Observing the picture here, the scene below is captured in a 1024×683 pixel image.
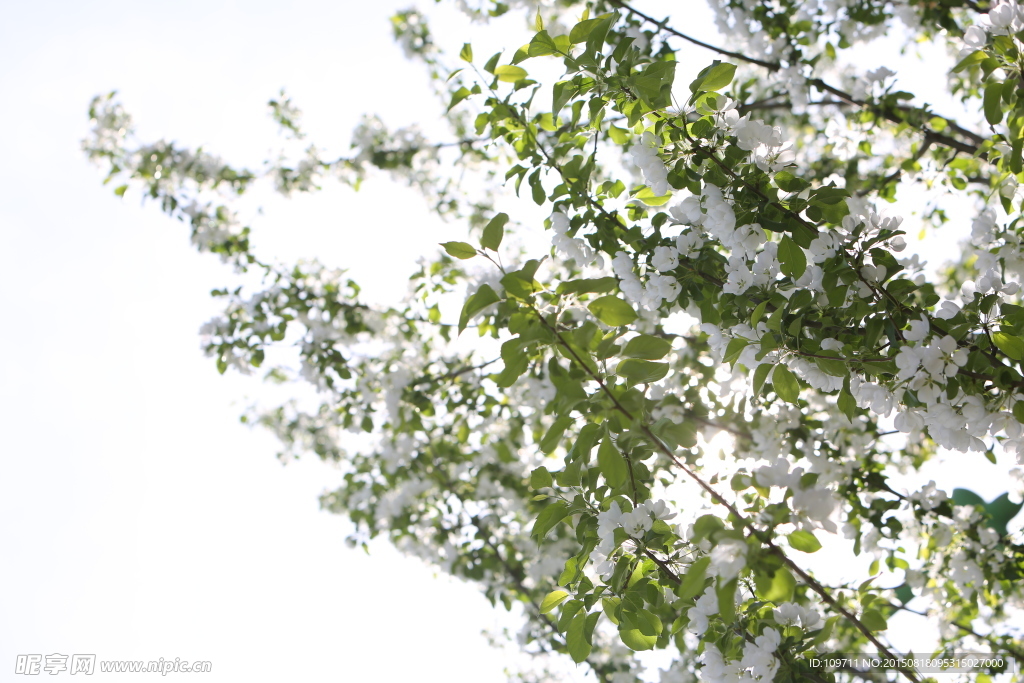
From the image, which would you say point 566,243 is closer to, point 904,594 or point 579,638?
point 579,638

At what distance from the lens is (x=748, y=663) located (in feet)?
3.48

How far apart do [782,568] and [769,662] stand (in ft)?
1.14

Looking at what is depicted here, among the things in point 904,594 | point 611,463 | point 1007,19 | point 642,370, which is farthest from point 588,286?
point 904,594

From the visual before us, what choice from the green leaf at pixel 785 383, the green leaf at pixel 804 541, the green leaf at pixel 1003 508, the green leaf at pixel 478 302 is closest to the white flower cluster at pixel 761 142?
the green leaf at pixel 785 383

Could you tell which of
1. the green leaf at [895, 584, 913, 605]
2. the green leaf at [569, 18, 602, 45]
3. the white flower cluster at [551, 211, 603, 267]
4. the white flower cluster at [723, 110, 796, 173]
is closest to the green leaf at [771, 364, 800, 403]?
the white flower cluster at [723, 110, 796, 173]

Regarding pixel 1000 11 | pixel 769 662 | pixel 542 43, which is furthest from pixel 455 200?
pixel 769 662

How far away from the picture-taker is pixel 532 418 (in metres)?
3.17

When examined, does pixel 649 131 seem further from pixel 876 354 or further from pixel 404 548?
pixel 404 548

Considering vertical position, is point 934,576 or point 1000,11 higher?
point 1000,11

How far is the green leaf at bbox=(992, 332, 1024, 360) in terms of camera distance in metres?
1.04

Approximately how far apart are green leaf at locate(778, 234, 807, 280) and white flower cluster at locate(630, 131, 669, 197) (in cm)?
27

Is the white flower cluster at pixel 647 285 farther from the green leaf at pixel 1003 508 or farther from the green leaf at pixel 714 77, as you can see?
the green leaf at pixel 1003 508

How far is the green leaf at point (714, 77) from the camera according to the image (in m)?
1.17

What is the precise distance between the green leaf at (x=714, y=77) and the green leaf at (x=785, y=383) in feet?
1.84
